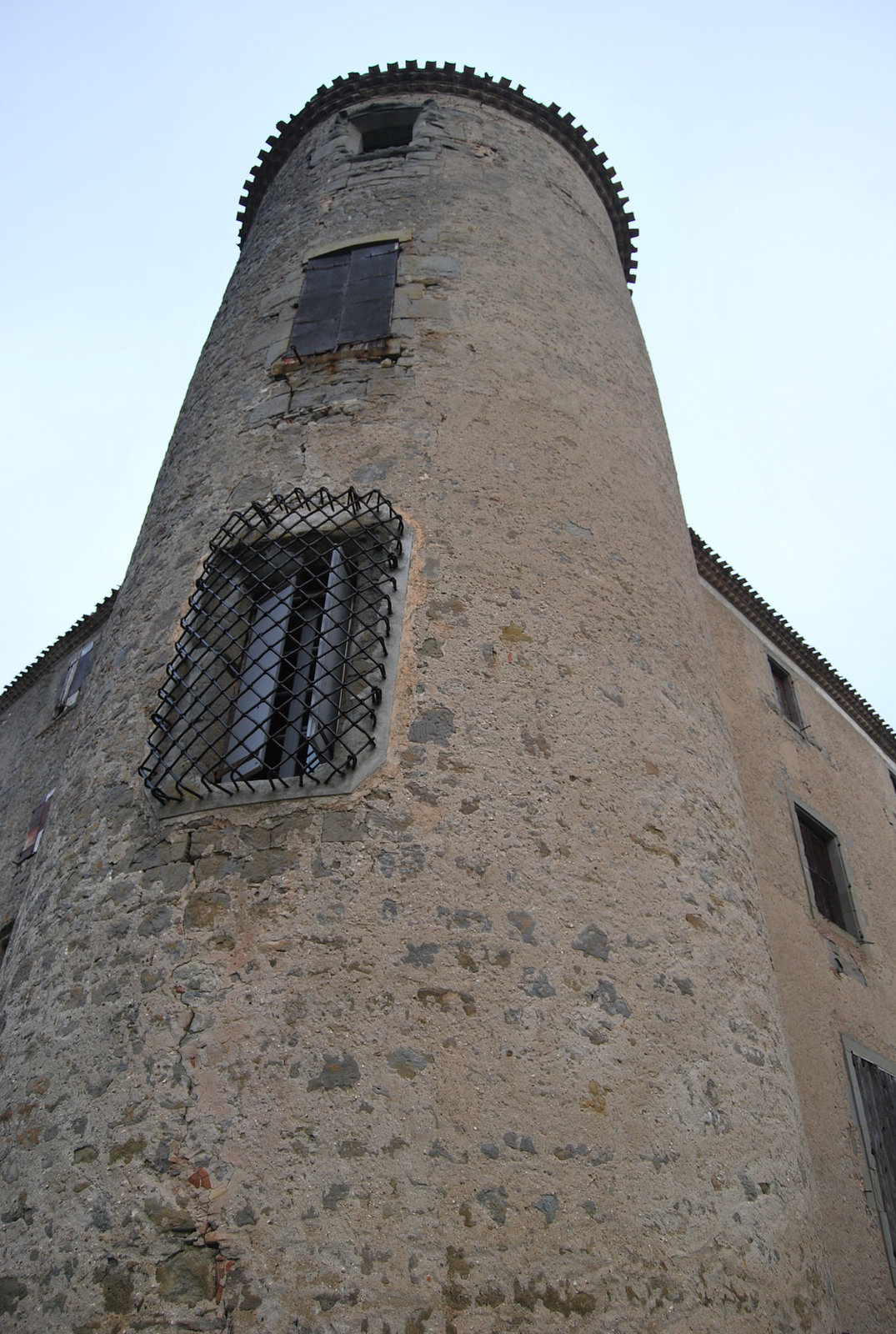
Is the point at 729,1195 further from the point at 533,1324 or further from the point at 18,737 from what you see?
the point at 18,737

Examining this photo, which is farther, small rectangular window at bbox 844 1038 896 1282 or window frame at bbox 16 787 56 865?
window frame at bbox 16 787 56 865

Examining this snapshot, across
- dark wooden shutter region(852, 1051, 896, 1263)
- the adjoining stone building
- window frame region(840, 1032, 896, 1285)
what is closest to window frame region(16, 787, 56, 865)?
the adjoining stone building

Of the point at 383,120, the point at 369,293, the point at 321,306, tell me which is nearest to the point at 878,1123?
the point at 369,293

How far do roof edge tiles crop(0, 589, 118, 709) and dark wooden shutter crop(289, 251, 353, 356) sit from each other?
4811mm

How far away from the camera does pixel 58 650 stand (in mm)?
11531

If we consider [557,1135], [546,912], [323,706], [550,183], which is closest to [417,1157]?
[557,1135]

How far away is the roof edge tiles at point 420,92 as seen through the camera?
841 cm

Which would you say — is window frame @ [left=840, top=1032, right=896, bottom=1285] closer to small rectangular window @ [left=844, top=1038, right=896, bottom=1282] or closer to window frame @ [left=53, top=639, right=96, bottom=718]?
small rectangular window @ [left=844, top=1038, right=896, bottom=1282]

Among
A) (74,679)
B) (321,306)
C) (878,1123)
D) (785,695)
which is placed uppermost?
(74,679)

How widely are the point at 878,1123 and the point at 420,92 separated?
9.29 meters

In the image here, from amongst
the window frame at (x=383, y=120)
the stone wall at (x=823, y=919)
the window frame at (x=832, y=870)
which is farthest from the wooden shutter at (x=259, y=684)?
the window frame at (x=832, y=870)

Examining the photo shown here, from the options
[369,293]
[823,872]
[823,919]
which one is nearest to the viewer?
[369,293]

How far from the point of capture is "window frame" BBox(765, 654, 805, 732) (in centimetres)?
1012

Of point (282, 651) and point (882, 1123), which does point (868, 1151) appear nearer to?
point (882, 1123)
